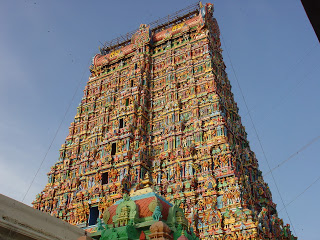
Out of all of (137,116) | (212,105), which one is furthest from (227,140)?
(137,116)

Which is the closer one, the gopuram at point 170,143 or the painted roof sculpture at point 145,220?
the painted roof sculpture at point 145,220

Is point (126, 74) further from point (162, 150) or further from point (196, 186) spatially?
point (196, 186)

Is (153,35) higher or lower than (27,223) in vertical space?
higher

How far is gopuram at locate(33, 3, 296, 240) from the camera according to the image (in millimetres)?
23500

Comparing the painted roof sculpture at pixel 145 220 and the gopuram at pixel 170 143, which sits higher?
the gopuram at pixel 170 143

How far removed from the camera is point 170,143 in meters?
28.1

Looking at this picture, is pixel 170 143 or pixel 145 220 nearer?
pixel 145 220

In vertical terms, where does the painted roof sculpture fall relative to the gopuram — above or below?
below

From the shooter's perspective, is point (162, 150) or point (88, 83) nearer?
point (162, 150)

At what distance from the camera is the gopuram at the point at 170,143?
23500mm

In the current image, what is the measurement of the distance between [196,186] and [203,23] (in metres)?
17.3

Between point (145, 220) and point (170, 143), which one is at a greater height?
point (170, 143)

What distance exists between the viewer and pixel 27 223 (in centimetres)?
1237

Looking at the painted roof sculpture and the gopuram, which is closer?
the painted roof sculpture
